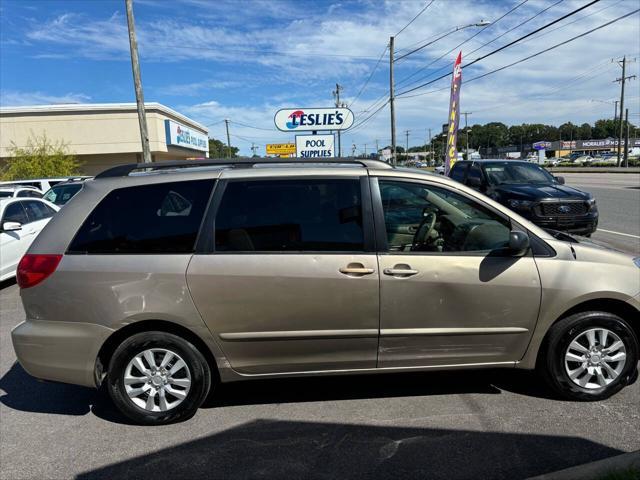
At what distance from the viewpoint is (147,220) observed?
11.2ft

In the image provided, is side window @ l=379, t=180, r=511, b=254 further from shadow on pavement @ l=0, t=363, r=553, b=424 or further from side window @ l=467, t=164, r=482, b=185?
side window @ l=467, t=164, r=482, b=185

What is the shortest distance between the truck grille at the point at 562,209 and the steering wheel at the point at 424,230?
6195 mm

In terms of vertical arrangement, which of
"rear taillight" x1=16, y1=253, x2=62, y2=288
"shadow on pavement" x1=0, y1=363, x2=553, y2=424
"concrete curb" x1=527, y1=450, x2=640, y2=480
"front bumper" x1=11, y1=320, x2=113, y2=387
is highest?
"rear taillight" x1=16, y1=253, x2=62, y2=288

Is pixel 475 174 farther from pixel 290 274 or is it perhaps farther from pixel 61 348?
pixel 61 348

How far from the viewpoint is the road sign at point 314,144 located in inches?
618

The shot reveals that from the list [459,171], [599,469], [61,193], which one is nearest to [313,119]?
[459,171]

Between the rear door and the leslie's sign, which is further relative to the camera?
the leslie's sign

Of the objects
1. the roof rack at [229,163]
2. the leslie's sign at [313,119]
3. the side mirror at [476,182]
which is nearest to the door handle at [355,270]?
the roof rack at [229,163]

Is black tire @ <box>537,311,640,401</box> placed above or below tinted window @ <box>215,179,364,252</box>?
below

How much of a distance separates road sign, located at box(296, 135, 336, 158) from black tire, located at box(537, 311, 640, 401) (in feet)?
42.3

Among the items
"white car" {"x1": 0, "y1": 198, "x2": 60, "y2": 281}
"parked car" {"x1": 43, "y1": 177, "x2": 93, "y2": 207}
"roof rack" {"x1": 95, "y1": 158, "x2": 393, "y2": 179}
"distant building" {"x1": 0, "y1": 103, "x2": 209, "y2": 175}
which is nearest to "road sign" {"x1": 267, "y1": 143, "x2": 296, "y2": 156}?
"distant building" {"x1": 0, "y1": 103, "x2": 209, "y2": 175}

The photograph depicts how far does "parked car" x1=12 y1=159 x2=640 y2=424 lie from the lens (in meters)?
3.27

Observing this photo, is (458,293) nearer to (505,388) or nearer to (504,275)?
(504,275)

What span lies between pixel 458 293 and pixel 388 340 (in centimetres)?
58
